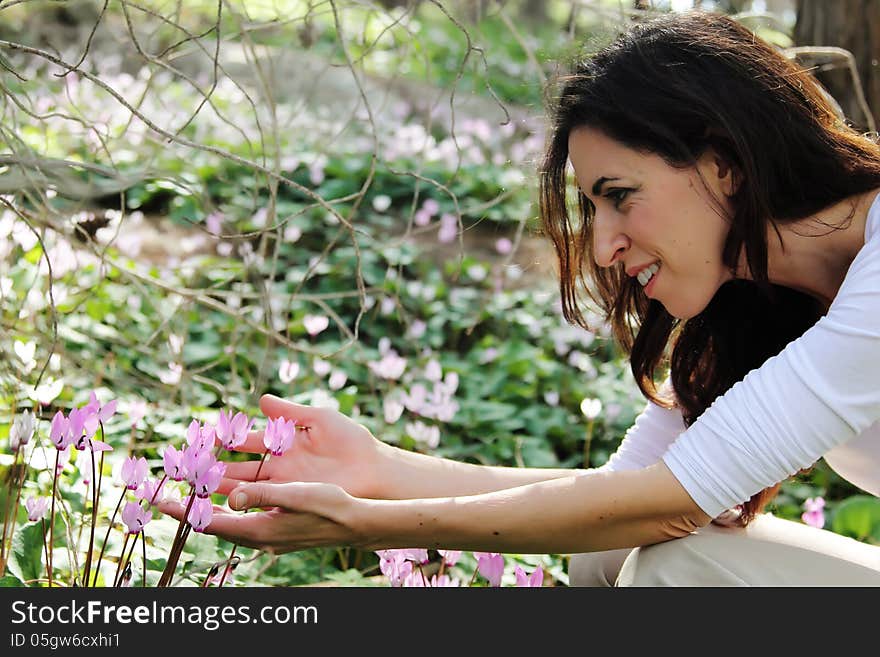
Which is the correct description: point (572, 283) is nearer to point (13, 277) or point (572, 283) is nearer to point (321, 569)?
point (321, 569)

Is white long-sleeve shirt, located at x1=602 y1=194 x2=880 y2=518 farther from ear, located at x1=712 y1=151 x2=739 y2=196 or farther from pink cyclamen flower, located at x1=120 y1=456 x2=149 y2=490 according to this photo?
pink cyclamen flower, located at x1=120 y1=456 x2=149 y2=490

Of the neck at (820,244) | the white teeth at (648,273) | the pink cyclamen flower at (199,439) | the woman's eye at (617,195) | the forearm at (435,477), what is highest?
the woman's eye at (617,195)

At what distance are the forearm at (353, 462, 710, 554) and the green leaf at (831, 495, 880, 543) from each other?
1275 mm

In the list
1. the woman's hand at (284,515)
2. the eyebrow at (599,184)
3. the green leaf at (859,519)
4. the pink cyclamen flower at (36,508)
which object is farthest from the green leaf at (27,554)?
the green leaf at (859,519)

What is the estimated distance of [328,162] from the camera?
598 centimetres

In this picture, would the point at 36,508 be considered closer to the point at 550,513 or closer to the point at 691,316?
the point at 550,513

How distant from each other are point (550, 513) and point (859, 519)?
1.45 meters

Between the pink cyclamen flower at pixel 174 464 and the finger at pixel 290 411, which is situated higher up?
the finger at pixel 290 411

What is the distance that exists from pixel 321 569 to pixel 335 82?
643 cm

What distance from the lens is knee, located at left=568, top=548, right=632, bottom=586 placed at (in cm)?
221

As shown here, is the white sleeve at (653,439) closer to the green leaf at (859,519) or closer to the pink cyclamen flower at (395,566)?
the pink cyclamen flower at (395,566)

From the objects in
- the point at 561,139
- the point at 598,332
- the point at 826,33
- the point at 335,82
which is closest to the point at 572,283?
the point at 598,332

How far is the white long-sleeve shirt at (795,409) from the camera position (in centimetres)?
169

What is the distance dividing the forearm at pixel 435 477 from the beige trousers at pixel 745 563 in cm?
27
